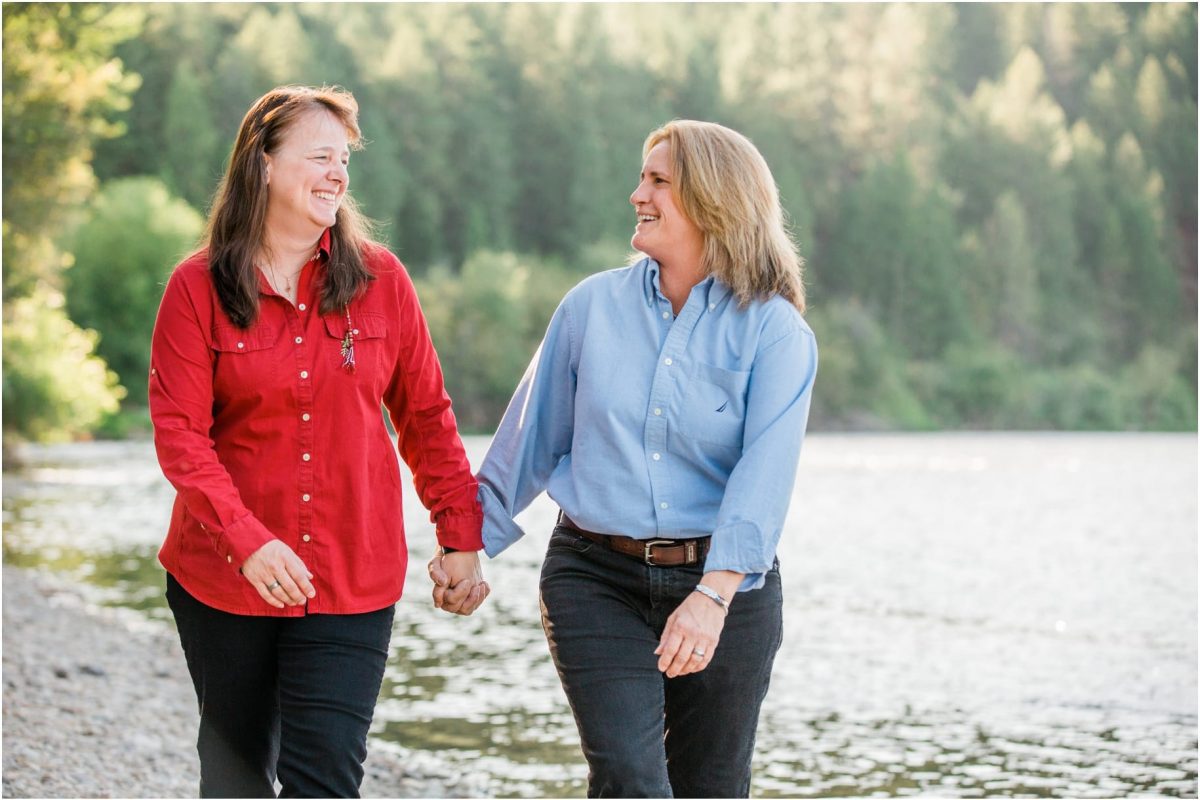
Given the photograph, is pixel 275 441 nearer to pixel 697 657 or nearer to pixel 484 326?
pixel 697 657

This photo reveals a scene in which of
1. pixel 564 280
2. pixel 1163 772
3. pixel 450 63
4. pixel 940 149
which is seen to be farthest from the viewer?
pixel 940 149

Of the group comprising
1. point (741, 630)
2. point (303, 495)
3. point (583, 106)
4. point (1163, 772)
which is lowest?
point (1163, 772)

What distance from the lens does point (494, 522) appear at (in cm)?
411

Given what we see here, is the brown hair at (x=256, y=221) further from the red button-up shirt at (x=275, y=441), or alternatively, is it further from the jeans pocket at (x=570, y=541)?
the jeans pocket at (x=570, y=541)

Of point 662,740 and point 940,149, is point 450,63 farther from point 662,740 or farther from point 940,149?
point 662,740

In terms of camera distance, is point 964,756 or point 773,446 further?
point 964,756

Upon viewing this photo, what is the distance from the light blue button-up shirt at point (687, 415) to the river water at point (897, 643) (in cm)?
463

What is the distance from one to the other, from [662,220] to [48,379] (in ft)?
67.4

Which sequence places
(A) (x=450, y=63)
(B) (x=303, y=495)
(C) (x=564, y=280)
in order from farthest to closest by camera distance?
(A) (x=450, y=63), (C) (x=564, y=280), (B) (x=303, y=495)

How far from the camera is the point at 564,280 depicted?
58875 millimetres

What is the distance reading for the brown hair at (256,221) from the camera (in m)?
3.70

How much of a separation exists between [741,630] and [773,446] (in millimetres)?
452

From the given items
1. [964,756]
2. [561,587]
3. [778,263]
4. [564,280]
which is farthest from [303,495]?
[564,280]

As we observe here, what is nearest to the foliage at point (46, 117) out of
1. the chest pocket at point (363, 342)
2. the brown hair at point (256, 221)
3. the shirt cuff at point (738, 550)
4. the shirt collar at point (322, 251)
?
the brown hair at point (256, 221)
